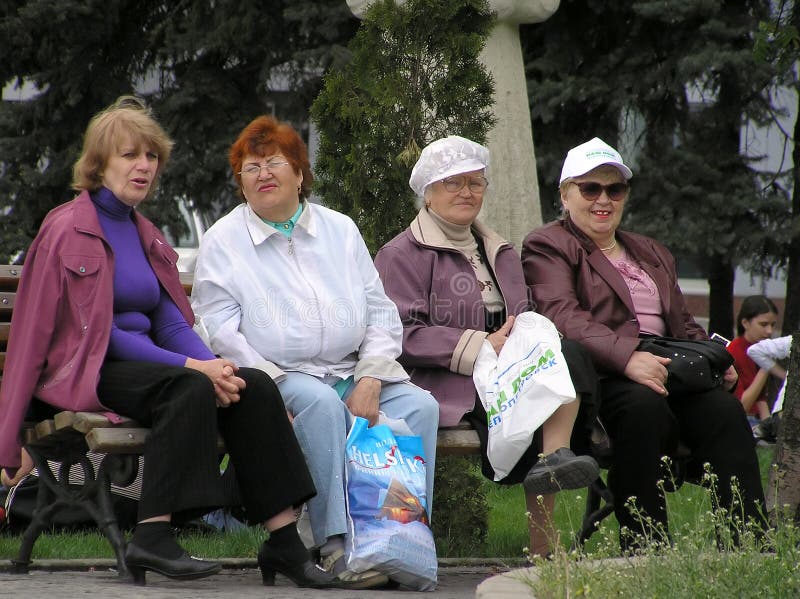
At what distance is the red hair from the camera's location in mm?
5535

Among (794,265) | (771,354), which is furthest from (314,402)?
(794,265)

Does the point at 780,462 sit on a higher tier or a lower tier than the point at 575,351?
lower

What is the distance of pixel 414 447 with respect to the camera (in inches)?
201

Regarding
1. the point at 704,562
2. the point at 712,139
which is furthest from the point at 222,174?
the point at 704,562

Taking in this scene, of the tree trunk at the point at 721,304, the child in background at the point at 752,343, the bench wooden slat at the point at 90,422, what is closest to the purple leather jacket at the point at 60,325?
the bench wooden slat at the point at 90,422

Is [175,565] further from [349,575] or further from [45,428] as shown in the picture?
[45,428]

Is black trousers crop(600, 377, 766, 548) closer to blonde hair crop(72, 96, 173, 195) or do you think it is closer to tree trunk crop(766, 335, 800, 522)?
tree trunk crop(766, 335, 800, 522)

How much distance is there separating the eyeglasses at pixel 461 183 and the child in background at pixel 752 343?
5263 mm

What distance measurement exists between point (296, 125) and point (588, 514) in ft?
25.6

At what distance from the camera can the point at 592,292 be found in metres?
5.79

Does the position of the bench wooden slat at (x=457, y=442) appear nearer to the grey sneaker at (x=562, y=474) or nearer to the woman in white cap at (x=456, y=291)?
the woman in white cap at (x=456, y=291)

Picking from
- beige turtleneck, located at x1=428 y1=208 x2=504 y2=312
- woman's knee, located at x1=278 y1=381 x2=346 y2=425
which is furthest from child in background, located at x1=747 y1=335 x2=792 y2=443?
woman's knee, located at x1=278 y1=381 x2=346 y2=425

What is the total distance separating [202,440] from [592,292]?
6.17ft

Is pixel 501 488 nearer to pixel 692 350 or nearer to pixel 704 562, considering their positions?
pixel 692 350
